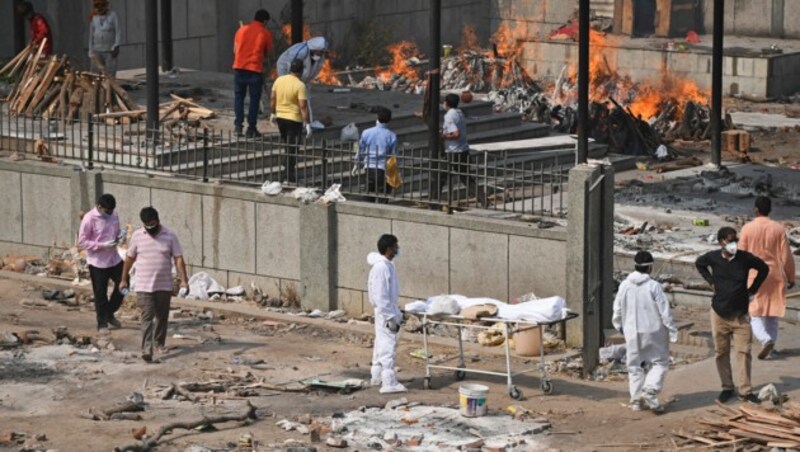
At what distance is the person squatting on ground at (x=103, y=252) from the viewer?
19.5 meters

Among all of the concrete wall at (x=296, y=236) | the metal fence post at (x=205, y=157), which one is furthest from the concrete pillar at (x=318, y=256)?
the metal fence post at (x=205, y=157)

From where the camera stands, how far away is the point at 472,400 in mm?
16141

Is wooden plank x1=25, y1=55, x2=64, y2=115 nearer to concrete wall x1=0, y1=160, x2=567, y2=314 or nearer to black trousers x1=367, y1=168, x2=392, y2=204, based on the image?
concrete wall x1=0, y1=160, x2=567, y2=314

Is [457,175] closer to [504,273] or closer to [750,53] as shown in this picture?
[504,273]

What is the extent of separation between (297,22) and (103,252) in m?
7.48

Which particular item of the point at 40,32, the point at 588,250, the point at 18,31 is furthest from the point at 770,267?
the point at 18,31

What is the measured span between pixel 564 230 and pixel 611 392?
2.20 meters

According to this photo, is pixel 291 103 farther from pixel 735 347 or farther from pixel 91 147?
pixel 735 347

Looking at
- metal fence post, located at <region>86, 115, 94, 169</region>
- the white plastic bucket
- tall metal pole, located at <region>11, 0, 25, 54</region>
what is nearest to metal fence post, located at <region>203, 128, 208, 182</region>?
metal fence post, located at <region>86, 115, 94, 169</region>

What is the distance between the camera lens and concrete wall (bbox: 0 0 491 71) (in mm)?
31703

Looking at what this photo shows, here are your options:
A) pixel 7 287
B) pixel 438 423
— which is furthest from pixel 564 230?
pixel 7 287

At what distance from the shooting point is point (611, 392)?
17.3 metres

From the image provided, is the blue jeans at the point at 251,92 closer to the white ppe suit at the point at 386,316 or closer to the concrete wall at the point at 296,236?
the concrete wall at the point at 296,236

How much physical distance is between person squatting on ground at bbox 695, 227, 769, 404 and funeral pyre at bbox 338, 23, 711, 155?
1401cm
